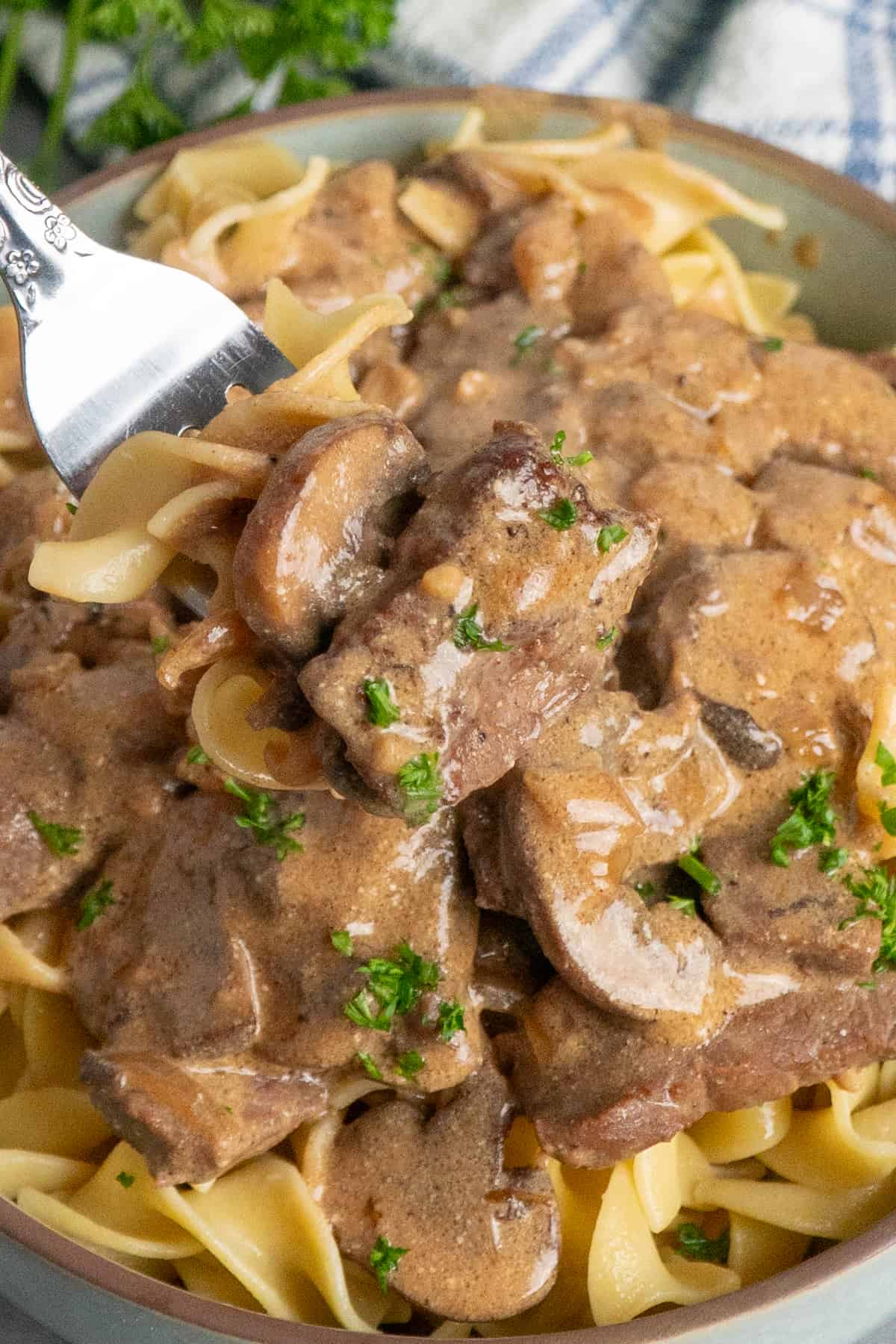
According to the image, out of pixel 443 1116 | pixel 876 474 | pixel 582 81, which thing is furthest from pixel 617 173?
pixel 443 1116

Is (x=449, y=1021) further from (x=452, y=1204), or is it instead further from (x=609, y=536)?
(x=609, y=536)

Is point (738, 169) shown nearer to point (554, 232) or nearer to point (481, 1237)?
point (554, 232)

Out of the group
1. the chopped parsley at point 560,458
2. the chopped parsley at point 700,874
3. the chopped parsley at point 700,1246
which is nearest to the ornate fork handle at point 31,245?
the chopped parsley at point 560,458

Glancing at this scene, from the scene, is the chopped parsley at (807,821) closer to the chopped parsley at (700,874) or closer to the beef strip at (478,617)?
the chopped parsley at (700,874)

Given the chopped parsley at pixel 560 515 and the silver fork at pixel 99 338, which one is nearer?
the chopped parsley at pixel 560 515

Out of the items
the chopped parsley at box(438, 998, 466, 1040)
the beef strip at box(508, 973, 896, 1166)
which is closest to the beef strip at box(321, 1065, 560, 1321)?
the beef strip at box(508, 973, 896, 1166)

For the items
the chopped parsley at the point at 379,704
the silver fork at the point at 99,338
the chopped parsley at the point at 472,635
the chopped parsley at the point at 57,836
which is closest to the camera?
the chopped parsley at the point at 379,704

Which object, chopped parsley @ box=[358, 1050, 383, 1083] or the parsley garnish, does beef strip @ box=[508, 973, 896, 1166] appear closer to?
chopped parsley @ box=[358, 1050, 383, 1083]

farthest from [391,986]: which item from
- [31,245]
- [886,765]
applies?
[31,245]
